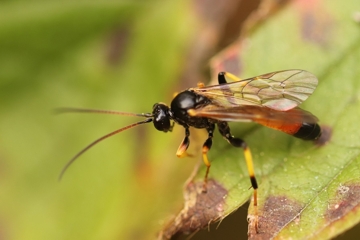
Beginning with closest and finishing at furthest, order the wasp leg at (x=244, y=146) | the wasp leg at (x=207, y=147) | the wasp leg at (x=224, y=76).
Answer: the wasp leg at (x=244, y=146) → the wasp leg at (x=207, y=147) → the wasp leg at (x=224, y=76)

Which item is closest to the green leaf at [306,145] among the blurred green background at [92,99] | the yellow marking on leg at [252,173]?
the yellow marking on leg at [252,173]

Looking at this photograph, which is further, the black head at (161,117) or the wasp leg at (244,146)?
the black head at (161,117)

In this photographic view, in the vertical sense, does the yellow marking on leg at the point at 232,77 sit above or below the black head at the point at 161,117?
below

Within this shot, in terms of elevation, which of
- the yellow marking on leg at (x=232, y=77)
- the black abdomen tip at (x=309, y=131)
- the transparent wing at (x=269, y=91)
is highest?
the yellow marking on leg at (x=232, y=77)

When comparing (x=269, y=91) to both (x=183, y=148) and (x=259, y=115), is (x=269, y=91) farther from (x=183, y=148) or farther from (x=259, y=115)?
(x=183, y=148)

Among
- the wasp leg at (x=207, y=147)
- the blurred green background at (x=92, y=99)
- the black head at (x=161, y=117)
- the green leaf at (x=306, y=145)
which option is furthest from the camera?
the blurred green background at (x=92, y=99)

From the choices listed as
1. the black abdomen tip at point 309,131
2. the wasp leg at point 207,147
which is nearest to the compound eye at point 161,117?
the wasp leg at point 207,147

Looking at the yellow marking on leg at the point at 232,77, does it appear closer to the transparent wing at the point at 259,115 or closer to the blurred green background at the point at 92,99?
the transparent wing at the point at 259,115

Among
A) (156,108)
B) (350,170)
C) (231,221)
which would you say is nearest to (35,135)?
(156,108)
